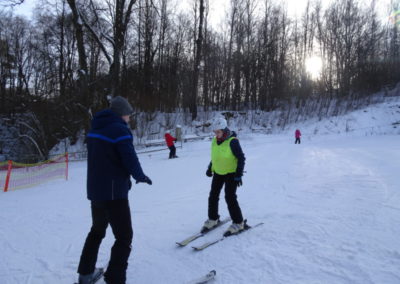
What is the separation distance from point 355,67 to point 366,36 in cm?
392

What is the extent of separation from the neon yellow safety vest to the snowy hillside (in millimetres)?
984

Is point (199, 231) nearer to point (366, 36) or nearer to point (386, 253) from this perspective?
point (386, 253)

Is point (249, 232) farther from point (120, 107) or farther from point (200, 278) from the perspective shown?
point (120, 107)

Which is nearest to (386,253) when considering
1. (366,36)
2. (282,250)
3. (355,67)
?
(282,250)

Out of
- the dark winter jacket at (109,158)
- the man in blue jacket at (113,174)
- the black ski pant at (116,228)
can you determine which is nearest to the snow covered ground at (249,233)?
the black ski pant at (116,228)

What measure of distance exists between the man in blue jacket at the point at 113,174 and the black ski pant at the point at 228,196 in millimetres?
1686

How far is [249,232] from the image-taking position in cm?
396

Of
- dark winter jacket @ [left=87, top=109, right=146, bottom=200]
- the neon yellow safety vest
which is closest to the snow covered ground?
the neon yellow safety vest

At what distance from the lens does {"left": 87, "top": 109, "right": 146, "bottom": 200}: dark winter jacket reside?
2336 millimetres

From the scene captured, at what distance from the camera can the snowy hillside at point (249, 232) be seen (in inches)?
116

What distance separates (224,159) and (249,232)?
120 cm

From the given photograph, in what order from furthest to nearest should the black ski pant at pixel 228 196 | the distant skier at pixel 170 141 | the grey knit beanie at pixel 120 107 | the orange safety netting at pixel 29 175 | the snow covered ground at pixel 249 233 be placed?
the distant skier at pixel 170 141 → the orange safety netting at pixel 29 175 → the black ski pant at pixel 228 196 → the snow covered ground at pixel 249 233 → the grey knit beanie at pixel 120 107

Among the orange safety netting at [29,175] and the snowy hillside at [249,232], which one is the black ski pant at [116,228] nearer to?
the snowy hillside at [249,232]

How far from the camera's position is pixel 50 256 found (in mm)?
3543
